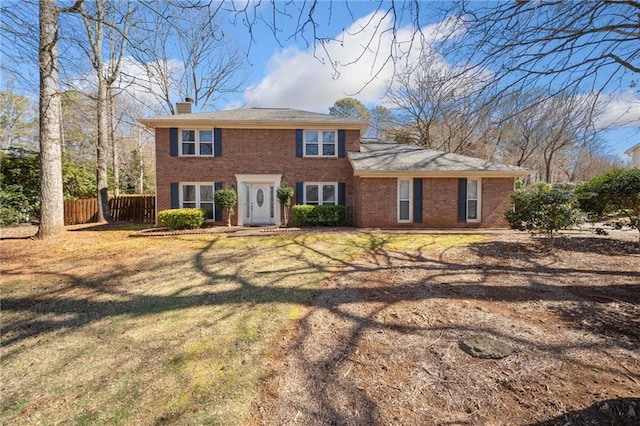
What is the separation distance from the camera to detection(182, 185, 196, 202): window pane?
13883 millimetres

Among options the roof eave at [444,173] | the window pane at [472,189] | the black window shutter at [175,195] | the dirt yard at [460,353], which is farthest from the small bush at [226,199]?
the window pane at [472,189]

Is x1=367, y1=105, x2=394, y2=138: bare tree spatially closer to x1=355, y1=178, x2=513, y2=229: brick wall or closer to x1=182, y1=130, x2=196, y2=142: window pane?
x1=355, y1=178, x2=513, y2=229: brick wall

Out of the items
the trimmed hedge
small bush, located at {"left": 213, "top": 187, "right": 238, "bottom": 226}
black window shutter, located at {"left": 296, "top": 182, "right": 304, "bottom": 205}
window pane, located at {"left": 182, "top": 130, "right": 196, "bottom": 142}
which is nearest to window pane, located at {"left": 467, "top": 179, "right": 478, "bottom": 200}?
the trimmed hedge

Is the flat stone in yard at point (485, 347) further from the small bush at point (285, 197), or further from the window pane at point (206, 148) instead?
the window pane at point (206, 148)

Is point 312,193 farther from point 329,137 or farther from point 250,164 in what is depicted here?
point 250,164

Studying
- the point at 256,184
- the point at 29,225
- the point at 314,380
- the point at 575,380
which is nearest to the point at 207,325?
the point at 314,380

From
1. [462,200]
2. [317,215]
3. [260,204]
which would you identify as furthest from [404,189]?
[260,204]

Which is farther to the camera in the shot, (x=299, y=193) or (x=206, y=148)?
(x=299, y=193)

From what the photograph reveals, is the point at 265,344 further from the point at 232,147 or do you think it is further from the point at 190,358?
the point at 232,147

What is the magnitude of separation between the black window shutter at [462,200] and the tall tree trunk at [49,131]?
49.8 ft

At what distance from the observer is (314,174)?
1412cm

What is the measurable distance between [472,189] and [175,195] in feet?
43.7

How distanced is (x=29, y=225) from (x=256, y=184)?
35.0 feet

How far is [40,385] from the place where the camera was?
3.02 m
